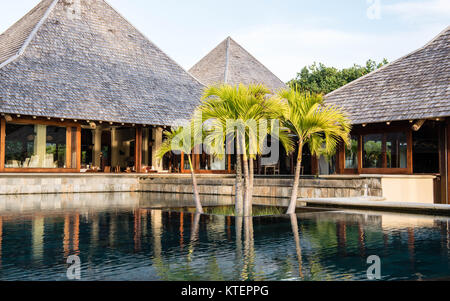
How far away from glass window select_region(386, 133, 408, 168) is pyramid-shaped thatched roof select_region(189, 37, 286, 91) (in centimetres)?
1450

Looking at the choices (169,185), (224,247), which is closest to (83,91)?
(169,185)

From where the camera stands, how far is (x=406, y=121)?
60.0 feet

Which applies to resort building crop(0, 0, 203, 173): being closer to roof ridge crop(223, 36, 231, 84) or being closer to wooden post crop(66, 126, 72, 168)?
wooden post crop(66, 126, 72, 168)

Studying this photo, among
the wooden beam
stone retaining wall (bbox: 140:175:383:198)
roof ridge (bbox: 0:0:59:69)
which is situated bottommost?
stone retaining wall (bbox: 140:175:383:198)

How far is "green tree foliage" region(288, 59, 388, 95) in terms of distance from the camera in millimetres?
46281

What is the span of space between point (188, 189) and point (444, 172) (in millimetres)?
9480

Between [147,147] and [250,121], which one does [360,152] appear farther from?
[147,147]

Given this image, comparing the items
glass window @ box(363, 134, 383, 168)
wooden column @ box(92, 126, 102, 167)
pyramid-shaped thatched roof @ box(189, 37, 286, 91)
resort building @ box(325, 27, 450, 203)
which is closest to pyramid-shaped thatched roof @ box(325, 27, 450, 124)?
resort building @ box(325, 27, 450, 203)

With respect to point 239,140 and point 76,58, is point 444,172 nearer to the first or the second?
point 239,140

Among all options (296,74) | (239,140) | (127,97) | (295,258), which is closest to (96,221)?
(239,140)

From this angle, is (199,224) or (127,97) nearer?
(199,224)

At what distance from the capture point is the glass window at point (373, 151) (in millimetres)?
19125

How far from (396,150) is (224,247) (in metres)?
13.4

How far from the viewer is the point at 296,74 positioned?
51.3m
